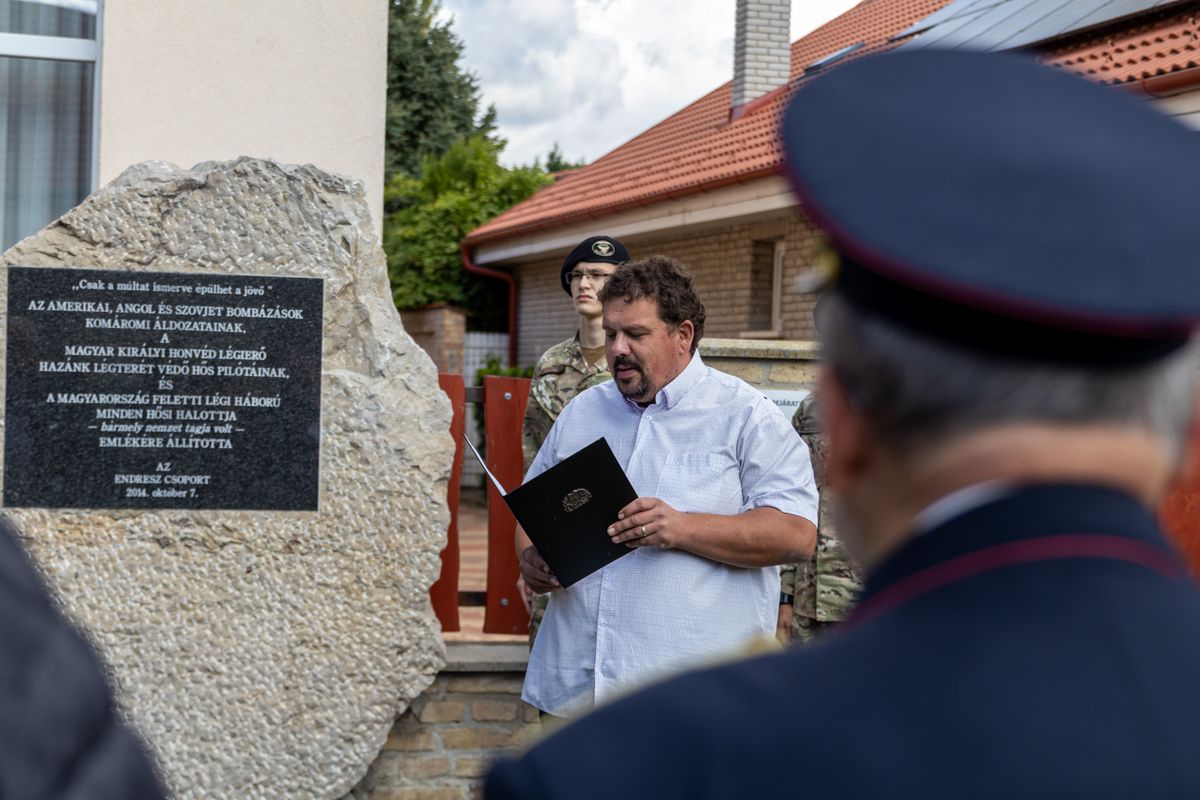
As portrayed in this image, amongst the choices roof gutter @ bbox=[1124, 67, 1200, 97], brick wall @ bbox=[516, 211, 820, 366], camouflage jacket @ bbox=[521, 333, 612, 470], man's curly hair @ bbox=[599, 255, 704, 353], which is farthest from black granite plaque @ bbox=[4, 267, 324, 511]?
brick wall @ bbox=[516, 211, 820, 366]

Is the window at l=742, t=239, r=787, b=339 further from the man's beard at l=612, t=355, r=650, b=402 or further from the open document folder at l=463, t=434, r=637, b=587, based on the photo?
the open document folder at l=463, t=434, r=637, b=587

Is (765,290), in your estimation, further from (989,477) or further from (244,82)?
(989,477)

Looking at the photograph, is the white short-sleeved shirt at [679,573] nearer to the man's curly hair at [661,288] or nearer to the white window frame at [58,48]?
the man's curly hair at [661,288]

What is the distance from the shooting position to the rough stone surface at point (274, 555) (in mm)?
3844

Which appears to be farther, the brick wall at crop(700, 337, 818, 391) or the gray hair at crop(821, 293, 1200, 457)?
the brick wall at crop(700, 337, 818, 391)

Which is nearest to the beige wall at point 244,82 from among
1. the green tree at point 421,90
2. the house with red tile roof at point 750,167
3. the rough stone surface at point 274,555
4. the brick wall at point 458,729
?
the rough stone surface at point 274,555

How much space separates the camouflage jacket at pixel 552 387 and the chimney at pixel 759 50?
9475 mm

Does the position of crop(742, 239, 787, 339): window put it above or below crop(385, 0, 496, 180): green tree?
below

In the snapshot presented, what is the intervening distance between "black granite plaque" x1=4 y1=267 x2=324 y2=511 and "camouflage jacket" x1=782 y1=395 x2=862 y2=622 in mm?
1524

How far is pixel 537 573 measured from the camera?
10.8 ft

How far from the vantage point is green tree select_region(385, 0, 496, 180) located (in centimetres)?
2785

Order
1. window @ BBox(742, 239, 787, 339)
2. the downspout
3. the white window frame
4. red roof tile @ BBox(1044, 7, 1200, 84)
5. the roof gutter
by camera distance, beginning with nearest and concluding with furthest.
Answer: the white window frame, the roof gutter, red roof tile @ BBox(1044, 7, 1200, 84), window @ BBox(742, 239, 787, 339), the downspout

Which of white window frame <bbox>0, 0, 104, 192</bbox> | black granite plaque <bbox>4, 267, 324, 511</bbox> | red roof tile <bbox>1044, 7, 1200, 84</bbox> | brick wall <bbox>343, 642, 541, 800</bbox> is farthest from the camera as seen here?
red roof tile <bbox>1044, 7, 1200, 84</bbox>

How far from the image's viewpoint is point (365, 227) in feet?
13.3
